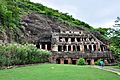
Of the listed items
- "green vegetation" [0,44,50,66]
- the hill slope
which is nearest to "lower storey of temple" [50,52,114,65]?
the hill slope

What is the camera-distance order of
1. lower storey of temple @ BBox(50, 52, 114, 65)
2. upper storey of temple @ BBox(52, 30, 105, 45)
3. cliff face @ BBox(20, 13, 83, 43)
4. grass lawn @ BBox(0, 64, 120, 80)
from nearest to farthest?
grass lawn @ BBox(0, 64, 120, 80)
lower storey of temple @ BBox(50, 52, 114, 65)
cliff face @ BBox(20, 13, 83, 43)
upper storey of temple @ BBox(52, 30, 105, 45)

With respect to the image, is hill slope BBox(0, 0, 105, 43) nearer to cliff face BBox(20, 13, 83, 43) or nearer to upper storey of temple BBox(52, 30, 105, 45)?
cliff face BBox(20, 13, 83, 43)

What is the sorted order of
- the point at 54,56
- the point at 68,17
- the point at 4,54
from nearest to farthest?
the point at 4,54 < the point at 54,56 < the point at 68,17

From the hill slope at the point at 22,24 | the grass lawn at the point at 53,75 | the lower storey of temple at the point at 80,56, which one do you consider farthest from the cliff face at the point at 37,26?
the grass lawn at the point at 53,75

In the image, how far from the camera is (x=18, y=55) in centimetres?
3462

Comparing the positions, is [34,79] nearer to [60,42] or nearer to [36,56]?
[36,56]

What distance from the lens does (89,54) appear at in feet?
191

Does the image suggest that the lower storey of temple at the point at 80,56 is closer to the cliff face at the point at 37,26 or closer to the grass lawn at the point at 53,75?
the cliff face at the point at 37,26

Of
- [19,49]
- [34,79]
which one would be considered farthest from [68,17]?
[34,79]

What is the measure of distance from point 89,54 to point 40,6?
44482mm

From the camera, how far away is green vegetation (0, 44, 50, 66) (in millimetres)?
28867

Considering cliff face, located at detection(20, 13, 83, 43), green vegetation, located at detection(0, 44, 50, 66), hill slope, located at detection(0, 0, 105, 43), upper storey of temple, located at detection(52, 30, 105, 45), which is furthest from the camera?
upper storey of temple, located at detection(52, 30, 105, 45)

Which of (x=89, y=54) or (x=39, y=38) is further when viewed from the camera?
(x=39, y=38)

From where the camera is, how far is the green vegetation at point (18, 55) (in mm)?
28867
